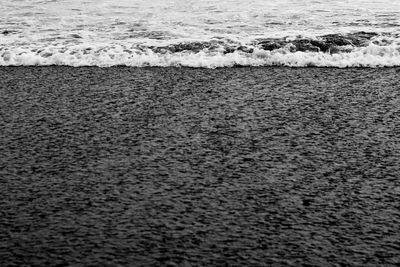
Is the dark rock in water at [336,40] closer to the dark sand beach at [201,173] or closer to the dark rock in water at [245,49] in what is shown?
the dark rock in water at [245,49]

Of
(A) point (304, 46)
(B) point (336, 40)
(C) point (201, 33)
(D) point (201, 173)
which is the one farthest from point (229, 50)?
(D) point (201, 173)

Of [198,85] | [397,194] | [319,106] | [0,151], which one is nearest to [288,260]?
[397,194]

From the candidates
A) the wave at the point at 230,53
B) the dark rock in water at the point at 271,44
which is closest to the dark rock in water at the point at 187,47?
the wave at the point at 230,53

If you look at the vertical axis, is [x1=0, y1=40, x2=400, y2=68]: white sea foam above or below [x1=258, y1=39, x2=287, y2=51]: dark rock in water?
below

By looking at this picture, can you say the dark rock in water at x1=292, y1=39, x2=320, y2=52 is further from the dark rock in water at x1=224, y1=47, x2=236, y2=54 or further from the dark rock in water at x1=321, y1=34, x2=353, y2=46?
the dark rock in water at x1=224, y1=47, x2=236, y2=54

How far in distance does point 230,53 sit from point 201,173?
10.4 ft

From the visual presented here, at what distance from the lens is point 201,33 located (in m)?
7.48

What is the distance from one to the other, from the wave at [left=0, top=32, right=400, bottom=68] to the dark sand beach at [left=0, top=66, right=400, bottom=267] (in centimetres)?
70

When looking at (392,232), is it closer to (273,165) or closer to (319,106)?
(273,165)

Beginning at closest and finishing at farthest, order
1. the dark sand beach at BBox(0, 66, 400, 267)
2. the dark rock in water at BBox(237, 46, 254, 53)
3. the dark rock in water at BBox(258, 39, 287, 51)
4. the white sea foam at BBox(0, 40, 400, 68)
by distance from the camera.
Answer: the dark sand beach at BBox(0, 66, 400, 267) → the white sea foam at BBox(0, 40, 400, 68) → the dark rock in water at BBox(237, 46, 254, 53) → the dark rock in water at BBox(258, 39, 287, 51)

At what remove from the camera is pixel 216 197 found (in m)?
2.67

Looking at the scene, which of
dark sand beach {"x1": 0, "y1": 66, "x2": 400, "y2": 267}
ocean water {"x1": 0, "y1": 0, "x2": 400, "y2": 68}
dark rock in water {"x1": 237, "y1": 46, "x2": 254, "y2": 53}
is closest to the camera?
dark sand beach {"x1": 0, "y1": 66, "x2": 400, "y2": 267}

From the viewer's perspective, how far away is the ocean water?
5797 mm

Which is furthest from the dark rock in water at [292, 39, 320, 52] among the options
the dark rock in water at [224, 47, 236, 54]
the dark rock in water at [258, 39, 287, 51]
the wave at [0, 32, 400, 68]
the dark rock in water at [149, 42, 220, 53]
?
the dark rock in water at [149, 42, 220, 53]
